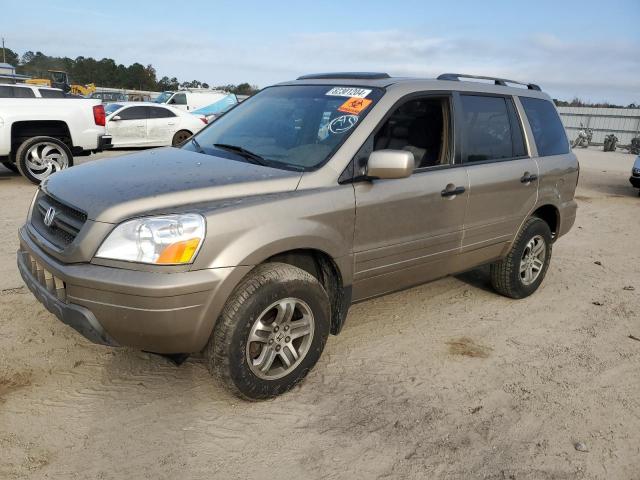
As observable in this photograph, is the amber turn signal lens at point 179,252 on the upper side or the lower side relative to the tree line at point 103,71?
lower

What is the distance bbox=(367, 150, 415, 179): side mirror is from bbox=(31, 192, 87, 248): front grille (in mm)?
1577

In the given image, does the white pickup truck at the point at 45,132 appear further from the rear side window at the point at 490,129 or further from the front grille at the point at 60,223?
the rear side window at the point at 490,129

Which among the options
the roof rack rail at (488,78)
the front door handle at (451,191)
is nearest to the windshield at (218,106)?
the roof rack rail at (488,78)

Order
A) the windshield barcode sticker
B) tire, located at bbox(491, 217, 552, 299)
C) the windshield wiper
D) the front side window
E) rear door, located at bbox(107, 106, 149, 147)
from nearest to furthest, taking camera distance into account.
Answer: the windshield wiper → the windshield barcode sticker → tire, located at bbox(491, 217, 552, 299) → rear door, located at bbox(107, 106, 149, 147) → the front side window

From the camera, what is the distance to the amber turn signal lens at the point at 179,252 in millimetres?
2467

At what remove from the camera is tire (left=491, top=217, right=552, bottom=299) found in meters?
4.53

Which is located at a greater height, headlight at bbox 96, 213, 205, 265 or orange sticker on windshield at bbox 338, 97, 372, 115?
orange sticker on windshield at bbox 338, 97, 372, 115

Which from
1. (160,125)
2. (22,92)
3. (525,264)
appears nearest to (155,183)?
(525,264)

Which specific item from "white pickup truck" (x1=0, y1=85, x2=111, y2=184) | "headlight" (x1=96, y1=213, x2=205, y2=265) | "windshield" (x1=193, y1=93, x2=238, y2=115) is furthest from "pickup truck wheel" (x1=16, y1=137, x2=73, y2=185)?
"windshield" (x1=193, y1=93, x2=238, y2=115)

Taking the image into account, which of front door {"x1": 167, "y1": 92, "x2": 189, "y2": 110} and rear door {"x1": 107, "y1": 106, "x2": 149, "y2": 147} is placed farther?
front door {"x1": 167, "y1": 92, "x2": 189, "y2": 110}

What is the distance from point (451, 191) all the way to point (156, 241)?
210 cm

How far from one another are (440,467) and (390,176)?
156 cm

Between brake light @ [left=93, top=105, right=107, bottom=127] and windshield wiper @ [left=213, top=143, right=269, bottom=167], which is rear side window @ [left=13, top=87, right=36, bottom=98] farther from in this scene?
windshield wiper @ [left=213, top=143, right=269, bottom=167]

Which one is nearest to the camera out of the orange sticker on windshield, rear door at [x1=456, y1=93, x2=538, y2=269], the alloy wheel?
the alloy wheel
